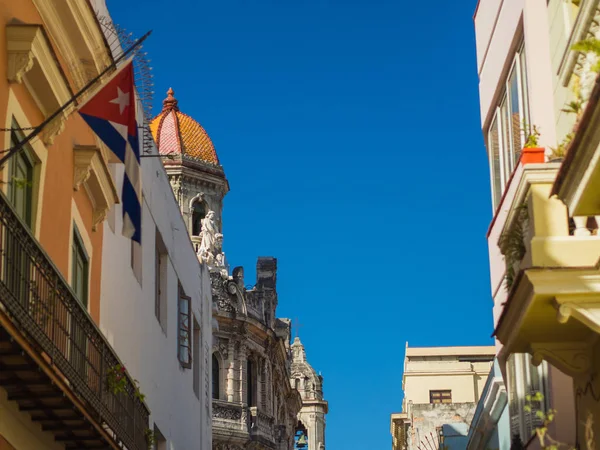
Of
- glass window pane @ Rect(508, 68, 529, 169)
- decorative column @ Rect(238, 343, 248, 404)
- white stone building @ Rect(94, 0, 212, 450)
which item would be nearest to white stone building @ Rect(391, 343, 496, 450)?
decorative column @ Rect(238, 343, 248, 404)

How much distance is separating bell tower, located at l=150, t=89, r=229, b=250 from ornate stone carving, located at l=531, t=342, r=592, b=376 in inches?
1734

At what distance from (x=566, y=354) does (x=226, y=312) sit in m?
42.0

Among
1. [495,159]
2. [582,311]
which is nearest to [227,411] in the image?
[495,159]

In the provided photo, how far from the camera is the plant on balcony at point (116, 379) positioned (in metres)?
14.8

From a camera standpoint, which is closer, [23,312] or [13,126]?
[23,312]

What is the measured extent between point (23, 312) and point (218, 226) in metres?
47.5

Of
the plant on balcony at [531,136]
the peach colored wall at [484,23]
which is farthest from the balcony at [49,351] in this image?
the peach colored wall at [484,23]

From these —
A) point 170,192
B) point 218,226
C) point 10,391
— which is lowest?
point 10,391

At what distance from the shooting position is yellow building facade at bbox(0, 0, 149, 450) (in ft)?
36.4

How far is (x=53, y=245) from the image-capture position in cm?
1430

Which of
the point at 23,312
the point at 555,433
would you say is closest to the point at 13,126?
the point at 23,312

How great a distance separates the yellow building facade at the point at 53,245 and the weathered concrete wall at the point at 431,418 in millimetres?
30621

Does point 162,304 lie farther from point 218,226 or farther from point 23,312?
point 218,226

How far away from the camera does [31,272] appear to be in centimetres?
1166
